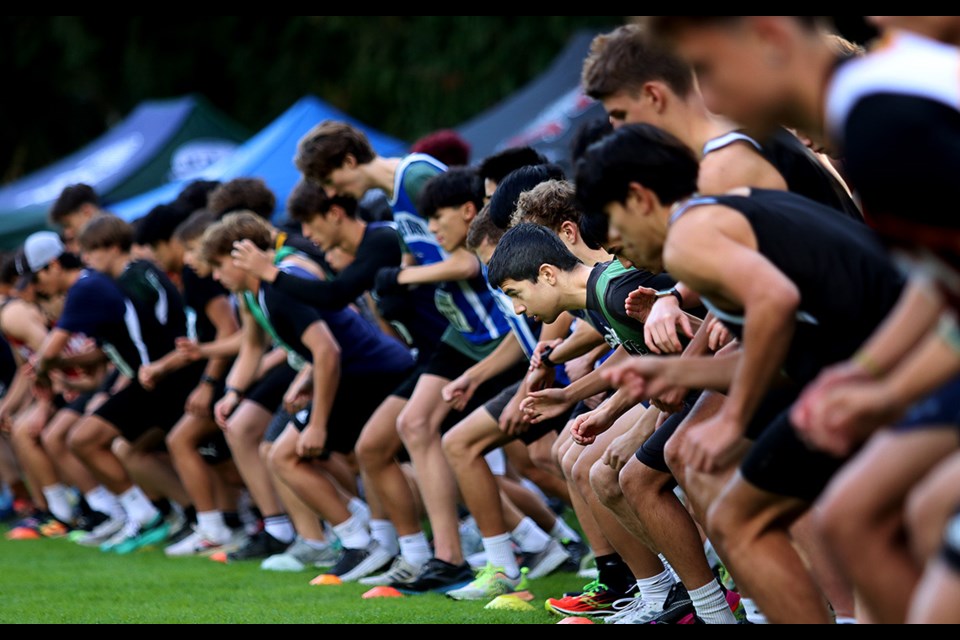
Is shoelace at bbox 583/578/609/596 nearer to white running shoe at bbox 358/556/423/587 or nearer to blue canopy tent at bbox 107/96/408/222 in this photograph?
white running shoe at bbox 358/556/423/587

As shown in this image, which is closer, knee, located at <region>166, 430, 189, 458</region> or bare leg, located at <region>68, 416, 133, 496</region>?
knee, located at <region>166, 430, 189, 458</region>

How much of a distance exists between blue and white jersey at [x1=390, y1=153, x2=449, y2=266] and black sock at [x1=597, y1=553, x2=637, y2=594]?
208 centimetres

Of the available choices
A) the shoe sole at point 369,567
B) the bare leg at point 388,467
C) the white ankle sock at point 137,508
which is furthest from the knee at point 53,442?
the bare leg at point 388,467

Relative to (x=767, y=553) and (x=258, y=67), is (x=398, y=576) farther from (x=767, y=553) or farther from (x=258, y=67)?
(x=258, y=67)

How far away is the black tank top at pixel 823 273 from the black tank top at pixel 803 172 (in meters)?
0.85

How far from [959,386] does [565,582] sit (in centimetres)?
446

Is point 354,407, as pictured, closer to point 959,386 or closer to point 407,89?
point 959,386

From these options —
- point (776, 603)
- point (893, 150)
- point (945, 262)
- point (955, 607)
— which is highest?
point (893, 150)

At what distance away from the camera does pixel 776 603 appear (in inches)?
142

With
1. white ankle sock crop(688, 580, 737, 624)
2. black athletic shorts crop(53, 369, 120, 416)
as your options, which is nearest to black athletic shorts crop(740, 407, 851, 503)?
white ankle sock crop(688, 580, 737, 624)

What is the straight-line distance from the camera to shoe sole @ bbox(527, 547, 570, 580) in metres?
7.21

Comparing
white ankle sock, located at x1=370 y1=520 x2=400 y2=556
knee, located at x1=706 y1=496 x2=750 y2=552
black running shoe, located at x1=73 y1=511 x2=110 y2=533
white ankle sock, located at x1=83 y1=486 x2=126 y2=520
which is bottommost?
black running shoe, located at x1=73 y1=511 x2=110 y2=533

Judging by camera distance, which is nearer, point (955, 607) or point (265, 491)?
point (955, 607)
